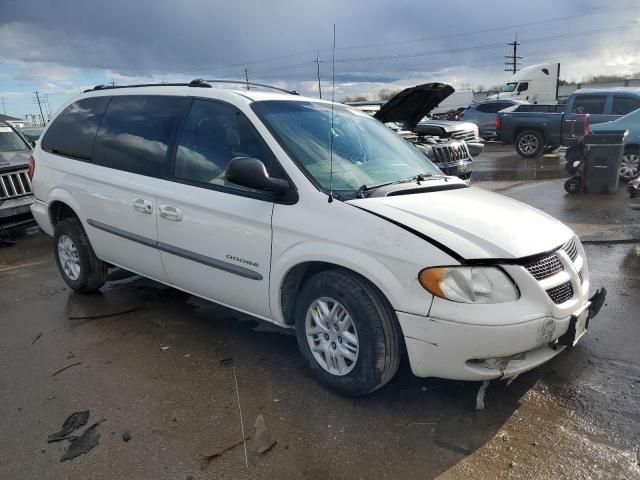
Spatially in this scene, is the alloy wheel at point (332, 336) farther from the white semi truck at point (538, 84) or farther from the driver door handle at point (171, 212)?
the white semi truck at point (538, 84)

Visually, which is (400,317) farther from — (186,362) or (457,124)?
(457,124)

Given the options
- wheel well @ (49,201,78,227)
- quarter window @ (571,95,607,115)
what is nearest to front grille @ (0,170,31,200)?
wheel well @ (49,201,78,227)

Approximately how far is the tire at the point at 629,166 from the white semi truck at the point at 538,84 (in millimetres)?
20621

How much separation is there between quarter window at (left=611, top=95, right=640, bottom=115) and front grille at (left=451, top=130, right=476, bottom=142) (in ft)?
14.1

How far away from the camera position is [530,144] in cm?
1574

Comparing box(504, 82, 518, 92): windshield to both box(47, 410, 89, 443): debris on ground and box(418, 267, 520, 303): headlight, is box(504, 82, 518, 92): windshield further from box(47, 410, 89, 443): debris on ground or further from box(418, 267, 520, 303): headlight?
box(47, 410, 89, 443): debris on ground

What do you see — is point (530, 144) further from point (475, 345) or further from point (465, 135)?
point (475, 345)

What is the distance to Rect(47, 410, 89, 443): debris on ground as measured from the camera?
2.83 meters

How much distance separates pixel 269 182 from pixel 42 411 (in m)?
1.94

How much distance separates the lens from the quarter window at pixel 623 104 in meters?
13.0

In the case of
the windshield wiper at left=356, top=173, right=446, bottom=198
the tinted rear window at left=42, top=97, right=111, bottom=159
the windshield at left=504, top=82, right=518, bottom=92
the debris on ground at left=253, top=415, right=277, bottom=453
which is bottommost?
the debris on ground at left=253, top=415, right=277, bottom=453

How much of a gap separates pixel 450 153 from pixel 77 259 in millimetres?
6217

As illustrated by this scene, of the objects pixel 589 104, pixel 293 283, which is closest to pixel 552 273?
pixel 293 283

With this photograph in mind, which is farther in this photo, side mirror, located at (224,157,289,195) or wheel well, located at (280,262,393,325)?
wheel well, located at (280,262,393,325)
